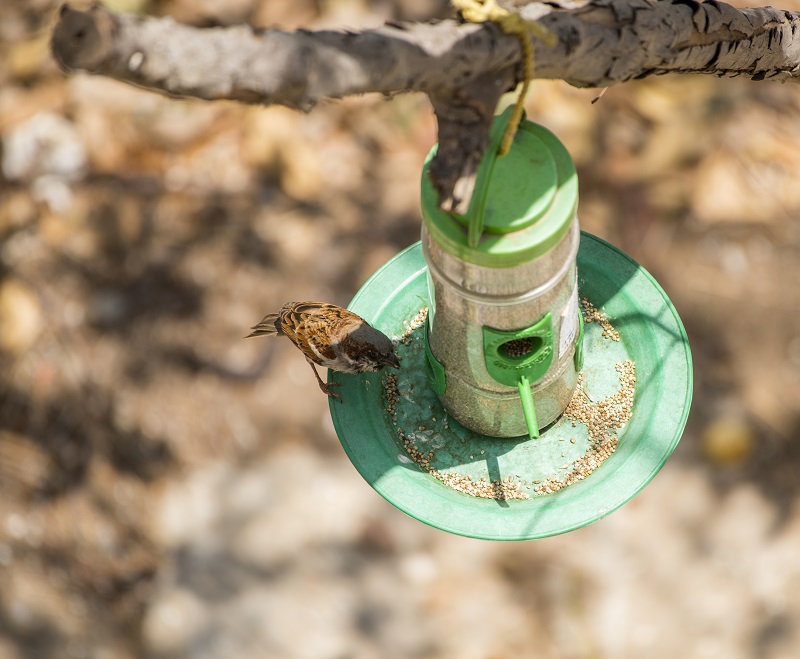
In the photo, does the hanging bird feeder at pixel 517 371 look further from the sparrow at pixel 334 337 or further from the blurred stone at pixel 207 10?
the blurred stone at pixel 207 10

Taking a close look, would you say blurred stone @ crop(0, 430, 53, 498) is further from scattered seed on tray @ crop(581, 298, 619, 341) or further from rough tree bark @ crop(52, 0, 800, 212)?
rough tree bark @ crop(52, 0, 800, 212)

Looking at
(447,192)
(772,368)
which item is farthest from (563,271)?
(772,368)

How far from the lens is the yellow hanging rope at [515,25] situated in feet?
5.27

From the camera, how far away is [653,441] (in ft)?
7.66

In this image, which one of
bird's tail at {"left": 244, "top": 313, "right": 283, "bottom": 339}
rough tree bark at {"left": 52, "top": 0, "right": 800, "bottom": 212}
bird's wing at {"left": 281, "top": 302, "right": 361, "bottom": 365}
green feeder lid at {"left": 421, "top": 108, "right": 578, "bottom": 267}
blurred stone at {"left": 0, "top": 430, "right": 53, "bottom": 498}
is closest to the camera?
rough tree bark at {"left": 52, "top": 0, "right": 800, "bottom": 212}

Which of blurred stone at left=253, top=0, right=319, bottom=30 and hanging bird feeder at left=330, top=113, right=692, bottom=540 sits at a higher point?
hanging bird feeder at left=330, top=113, right=692, bottom=540

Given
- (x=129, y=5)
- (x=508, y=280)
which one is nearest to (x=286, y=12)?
(x=129, y=5)

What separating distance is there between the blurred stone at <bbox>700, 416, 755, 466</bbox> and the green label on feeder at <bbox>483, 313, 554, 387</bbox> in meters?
3.46

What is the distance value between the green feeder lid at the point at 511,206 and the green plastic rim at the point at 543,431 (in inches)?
30.3

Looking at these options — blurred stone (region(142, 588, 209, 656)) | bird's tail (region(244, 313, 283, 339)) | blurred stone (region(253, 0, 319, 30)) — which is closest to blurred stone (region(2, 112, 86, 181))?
blurred stone (region(253, 0, 319, 30))

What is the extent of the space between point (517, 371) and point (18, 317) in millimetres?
4701

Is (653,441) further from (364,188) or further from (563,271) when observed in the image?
(364,188)

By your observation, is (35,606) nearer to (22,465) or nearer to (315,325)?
(22,465)

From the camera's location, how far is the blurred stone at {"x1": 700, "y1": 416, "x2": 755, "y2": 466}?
5.30m
